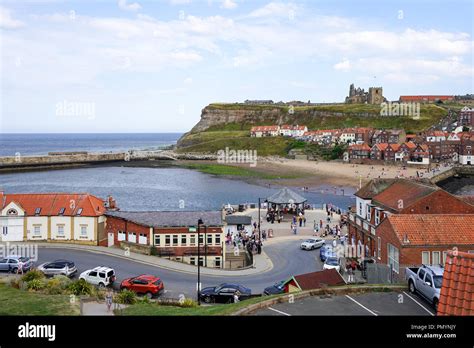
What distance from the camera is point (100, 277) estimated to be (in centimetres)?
2255

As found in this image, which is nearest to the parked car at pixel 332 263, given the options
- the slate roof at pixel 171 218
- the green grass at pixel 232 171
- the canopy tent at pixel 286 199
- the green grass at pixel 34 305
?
the slate roof at pixel 171 218

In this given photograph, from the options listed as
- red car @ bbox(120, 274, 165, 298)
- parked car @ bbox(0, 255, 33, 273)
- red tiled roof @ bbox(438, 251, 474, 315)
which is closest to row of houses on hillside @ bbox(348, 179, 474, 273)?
red car @ bbox(120, 274, 165, 298)

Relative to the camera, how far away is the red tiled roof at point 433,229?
2166 centimetres

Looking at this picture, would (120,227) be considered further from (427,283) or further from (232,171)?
(232,171)

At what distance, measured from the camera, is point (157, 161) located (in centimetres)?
14500

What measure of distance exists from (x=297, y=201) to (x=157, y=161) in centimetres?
10262

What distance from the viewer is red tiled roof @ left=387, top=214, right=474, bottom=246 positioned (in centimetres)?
2166

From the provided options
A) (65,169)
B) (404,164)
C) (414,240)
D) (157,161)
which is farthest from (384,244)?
(157,161)

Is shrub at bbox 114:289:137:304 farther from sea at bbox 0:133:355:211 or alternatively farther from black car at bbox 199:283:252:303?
sea at bbox 0:133:355:211

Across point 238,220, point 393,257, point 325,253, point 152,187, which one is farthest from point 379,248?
point 152,187

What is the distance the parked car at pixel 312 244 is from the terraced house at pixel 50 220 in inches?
520

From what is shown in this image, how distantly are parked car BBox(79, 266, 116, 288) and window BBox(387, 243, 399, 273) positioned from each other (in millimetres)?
12624

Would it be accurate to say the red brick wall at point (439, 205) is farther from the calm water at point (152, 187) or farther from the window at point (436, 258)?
the calm water at point (152, 187)
